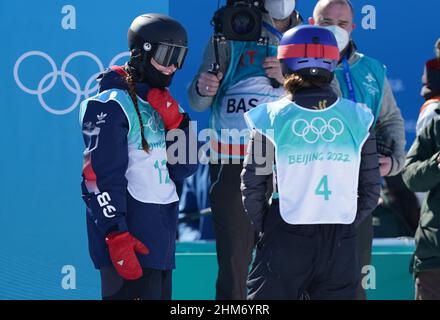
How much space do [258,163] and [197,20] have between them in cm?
189

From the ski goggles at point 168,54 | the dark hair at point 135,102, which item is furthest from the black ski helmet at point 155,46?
the dark hair at point 135,102

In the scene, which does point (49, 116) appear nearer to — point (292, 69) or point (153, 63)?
point (153, 63)

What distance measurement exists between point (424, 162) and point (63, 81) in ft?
6.40

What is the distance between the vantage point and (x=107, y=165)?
4.48m

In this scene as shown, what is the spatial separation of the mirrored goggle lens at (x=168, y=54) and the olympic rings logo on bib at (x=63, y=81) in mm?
959

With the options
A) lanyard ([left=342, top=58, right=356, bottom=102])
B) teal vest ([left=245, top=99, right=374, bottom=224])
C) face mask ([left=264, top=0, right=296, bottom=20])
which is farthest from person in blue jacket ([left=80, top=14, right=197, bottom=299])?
lanyard ([left=342, top=58, right=356, bottom=102])

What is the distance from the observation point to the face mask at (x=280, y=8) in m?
5.54

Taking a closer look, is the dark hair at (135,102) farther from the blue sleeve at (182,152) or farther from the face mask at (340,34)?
the face mask at (340,34)

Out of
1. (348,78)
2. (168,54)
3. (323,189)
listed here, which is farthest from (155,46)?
(348,78)

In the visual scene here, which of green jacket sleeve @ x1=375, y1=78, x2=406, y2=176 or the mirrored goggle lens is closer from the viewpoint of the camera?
the mirrored goggle lens

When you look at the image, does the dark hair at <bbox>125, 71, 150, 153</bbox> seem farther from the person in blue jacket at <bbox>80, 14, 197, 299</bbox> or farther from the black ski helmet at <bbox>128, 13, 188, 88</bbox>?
the black ski helmet at <bbox>128, 13, 188, 88</bbox>

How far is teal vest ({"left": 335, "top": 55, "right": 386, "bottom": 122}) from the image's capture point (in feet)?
18.5

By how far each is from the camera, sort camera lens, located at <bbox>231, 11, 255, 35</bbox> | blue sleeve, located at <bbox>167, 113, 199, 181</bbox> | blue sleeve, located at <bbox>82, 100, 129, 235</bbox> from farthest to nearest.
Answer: camera lens, located at <bbox>231, 11, 255, 35</bbox>
blue sleeve, located at <bbox>167, 113, 199, 181</bbox>
blue sleeve, located at <bbox>82, 100, 129, 235</bbox>

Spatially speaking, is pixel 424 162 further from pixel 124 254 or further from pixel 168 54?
pixel 124 254
